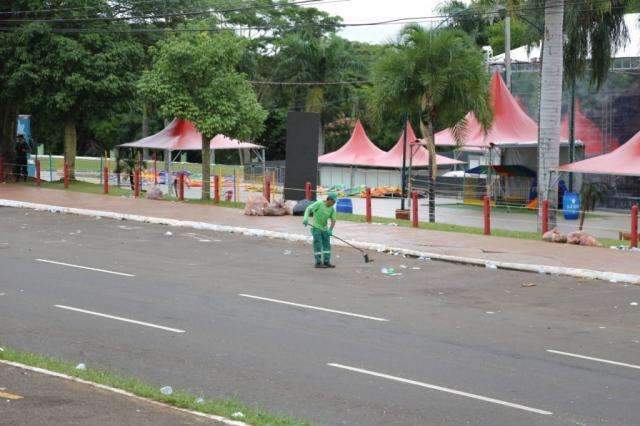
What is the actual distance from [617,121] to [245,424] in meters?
36.5

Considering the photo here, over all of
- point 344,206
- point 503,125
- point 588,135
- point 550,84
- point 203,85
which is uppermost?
point 203,85

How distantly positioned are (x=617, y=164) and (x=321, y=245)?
14.0 meters

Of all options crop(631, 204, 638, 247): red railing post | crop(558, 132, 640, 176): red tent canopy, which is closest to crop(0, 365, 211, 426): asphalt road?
crop(631, 204, 638, 247): red railing post

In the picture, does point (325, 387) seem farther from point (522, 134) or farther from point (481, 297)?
point (522, 134)

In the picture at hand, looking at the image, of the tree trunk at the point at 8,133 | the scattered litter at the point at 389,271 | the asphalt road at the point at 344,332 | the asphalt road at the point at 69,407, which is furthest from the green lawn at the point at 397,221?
the asphalt road at the point at 69,407

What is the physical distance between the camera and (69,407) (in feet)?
23.8

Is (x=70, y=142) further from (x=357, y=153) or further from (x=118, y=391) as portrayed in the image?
(x=118, y=391)

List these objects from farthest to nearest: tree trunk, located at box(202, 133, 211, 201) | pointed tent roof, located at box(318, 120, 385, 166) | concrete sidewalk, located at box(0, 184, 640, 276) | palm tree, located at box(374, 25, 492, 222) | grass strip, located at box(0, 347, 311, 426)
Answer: pointed tent roof, located at box(318, 120, 385, 166) → tree trunk, located at box(202, 133, 211, 201) → palm tree, located at box(374, 25, 492, 222) → concrete sidewalk, located at box(0, 184, 640, 276) → grass strip, located at box(0, 347, 311, 426)

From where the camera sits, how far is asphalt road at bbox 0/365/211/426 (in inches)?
272

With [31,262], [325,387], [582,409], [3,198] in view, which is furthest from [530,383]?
[3,198]

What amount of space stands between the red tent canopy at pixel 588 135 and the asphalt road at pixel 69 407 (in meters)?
36.0

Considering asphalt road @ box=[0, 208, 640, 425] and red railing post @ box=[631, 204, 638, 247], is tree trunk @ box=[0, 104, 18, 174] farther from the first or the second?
red railing post @ box=[631, 204, 638, 247]

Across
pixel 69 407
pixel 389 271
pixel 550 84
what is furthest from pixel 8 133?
pixel 69 407

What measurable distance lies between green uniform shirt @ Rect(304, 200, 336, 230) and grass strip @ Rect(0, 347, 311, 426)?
8.74 m
